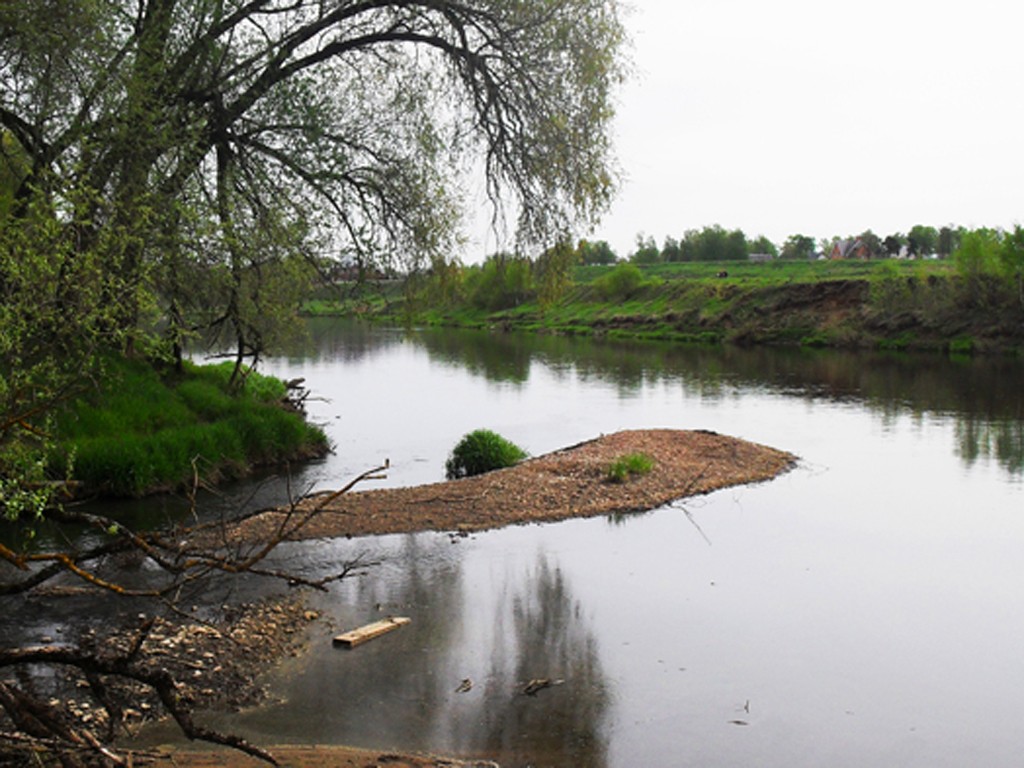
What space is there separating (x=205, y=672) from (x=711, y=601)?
19.0ft

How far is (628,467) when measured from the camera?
730 inches

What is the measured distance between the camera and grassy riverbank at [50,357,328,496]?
1736 cm

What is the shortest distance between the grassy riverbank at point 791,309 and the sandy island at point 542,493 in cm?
2419

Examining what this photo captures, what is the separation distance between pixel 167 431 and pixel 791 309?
6132 cm

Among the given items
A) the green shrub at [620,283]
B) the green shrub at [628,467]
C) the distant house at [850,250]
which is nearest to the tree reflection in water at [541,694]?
the green shrub at [628,467]

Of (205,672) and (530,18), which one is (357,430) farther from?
(205,672)

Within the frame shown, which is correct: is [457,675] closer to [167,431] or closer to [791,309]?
[167,431]

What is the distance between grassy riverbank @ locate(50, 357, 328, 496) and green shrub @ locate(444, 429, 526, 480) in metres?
3.99

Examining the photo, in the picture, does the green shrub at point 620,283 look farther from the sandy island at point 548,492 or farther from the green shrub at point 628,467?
the green shrub at point 628,467

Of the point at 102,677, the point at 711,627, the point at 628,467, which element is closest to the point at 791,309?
the point at 628,467

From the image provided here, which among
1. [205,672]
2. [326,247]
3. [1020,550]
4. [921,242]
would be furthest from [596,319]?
[205,672]

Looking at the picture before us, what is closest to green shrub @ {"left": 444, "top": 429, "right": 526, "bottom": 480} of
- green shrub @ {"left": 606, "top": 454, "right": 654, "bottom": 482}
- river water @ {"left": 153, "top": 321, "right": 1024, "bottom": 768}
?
river water @ {"left": 153, "top": 321, "right": 1024, "bottom": 768}

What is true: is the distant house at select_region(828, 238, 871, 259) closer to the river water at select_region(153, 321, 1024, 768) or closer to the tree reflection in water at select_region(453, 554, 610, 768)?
the river water at select_region(153, 321, 1024, 768)

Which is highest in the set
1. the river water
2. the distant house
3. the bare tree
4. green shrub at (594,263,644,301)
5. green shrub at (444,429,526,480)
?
the distant house
